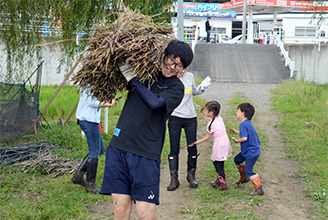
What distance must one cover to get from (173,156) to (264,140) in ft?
12.3

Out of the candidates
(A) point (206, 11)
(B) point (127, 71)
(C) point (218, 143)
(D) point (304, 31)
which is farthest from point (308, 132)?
(A) point (206, 11)

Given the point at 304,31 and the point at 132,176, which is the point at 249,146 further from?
the point at 304,31

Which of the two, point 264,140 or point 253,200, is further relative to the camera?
point 264,140

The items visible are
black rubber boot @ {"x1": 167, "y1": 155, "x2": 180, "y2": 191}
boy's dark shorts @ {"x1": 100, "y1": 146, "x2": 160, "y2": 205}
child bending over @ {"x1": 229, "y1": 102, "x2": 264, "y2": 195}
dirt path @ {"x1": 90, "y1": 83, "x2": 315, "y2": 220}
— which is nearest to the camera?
boy's dark shorts @ {"x1": 100, "y1": 146, "x2": 160, "y2": 205}

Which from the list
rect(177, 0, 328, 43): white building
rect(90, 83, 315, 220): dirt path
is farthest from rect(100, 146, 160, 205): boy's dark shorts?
rect(177, 0, 328, 43): white building

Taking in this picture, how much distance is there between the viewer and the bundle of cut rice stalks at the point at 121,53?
2.65 m

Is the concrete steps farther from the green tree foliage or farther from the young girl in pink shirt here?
the young girl in pink shirt

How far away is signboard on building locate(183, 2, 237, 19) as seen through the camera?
3510 cm

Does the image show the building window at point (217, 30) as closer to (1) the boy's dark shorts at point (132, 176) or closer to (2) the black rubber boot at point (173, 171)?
(2) the black rubber boot at point (173, 171)

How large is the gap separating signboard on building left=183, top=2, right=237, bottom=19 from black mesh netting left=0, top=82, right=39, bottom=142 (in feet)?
96.6

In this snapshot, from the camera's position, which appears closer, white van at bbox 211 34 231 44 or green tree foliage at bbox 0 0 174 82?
green tree foliage at bbox 0 0 174 82

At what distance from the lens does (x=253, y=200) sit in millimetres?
4656

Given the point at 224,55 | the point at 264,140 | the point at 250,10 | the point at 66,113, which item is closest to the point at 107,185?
the point at 264,140

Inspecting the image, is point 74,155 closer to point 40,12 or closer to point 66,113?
point 40,12
